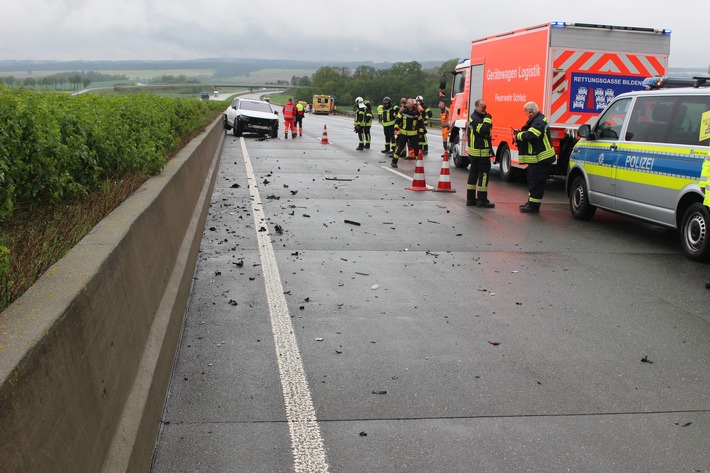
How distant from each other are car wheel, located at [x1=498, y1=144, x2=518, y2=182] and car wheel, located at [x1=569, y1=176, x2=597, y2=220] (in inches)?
205

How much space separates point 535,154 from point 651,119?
301 centimetres

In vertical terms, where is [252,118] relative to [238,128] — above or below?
above

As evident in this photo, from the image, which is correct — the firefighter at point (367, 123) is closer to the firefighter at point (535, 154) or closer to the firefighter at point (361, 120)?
the firefighter at point (361, 120)

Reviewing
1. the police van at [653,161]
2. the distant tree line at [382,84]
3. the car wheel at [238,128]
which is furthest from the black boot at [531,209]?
the distant tree line at [382,84]

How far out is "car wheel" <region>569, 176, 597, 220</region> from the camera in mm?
12500

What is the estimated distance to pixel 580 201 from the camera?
1273cm

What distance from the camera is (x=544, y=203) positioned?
1509 cm

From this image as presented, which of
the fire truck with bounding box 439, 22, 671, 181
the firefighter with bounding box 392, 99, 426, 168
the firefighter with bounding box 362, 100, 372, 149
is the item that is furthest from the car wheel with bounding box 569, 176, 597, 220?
the firefighter with bounding box 362, 100, 372, 149

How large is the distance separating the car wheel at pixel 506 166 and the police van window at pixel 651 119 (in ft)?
22.7

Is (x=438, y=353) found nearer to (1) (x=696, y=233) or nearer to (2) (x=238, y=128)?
(1) (x=696, y=233)

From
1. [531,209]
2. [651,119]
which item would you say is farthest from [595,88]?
[651,119]

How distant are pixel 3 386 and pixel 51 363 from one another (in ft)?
1.53

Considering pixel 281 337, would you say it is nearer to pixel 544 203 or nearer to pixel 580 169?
pixel 580 169

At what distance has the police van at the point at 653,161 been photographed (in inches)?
379
